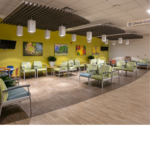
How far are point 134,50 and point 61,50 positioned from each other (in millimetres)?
7953

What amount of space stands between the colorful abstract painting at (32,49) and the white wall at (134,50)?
9.15 metres

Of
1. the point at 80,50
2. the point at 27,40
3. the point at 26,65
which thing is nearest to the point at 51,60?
the point at 26,65

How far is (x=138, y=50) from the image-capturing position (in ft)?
43.0

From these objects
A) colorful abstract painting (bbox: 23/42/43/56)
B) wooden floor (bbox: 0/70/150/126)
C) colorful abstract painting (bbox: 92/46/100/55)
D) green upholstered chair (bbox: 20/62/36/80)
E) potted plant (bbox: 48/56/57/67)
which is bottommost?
wooden floor (bbox: 0/70/150/126)

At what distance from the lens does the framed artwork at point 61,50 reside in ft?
32.2

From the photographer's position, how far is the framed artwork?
9.82m

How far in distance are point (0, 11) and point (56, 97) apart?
4812 millimetres

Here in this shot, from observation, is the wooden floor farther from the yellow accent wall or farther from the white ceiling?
the yellow accent wall

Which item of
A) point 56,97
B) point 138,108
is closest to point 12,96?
point 56,97

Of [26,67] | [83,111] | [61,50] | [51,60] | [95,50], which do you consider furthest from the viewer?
[95,50]

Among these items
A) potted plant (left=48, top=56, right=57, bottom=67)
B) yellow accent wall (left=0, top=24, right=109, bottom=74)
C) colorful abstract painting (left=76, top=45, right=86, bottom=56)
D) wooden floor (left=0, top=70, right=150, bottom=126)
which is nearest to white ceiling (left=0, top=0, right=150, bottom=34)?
yellow accent wall (left=0, top=24, right=109, bottom=74)

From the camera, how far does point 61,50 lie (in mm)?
10133

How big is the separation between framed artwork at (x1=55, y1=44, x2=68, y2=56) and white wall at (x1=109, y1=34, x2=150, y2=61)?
688 cm

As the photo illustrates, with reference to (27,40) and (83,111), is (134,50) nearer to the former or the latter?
(27,40)
